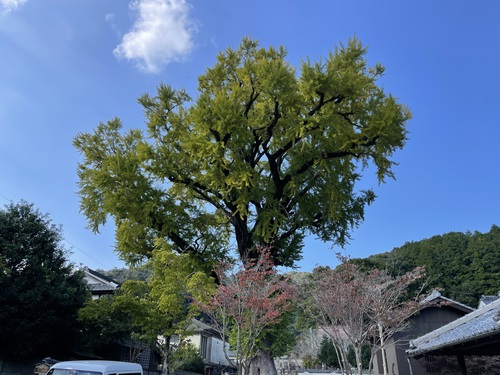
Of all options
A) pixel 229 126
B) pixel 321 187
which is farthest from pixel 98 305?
pixel 321 187

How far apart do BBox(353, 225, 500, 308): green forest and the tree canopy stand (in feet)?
84.8

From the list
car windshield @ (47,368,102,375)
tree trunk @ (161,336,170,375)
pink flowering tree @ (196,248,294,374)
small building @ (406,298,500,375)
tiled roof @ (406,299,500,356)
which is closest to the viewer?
tiled roof @ (406,299,500,356)

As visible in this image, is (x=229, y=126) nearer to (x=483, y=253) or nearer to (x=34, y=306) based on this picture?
(x=34, y=306)

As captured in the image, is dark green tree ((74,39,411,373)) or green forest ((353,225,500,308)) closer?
dark green tree ((74,39,411,373))

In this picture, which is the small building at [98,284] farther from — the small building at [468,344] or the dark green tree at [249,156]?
the small building at [468,344]

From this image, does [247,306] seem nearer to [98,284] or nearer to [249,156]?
[249,156]

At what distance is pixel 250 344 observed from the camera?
8812 millimetres

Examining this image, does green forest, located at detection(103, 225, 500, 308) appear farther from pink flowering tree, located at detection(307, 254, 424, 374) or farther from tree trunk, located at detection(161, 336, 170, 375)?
pink flowering tree, located at detection(307, 254, 424, 374)

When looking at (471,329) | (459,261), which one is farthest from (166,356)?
(459,261)

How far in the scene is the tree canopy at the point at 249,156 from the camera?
42.4 feet

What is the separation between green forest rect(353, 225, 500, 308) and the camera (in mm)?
43062

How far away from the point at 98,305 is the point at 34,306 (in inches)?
87.1

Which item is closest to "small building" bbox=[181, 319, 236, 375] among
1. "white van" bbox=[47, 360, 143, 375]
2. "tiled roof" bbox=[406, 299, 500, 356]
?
"tiled roof" bbox=[406, 299, 500, 356]

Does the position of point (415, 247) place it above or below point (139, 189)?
above
